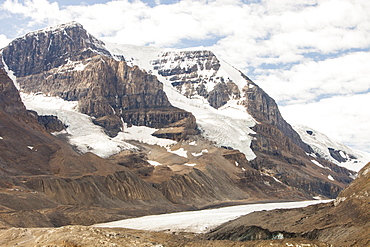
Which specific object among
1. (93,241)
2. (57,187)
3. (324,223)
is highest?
(93,241)

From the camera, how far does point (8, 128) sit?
174000 mm

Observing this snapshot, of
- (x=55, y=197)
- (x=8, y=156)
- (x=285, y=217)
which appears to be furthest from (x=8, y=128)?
(x=285, y=217)

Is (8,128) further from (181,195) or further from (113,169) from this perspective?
(181,195)

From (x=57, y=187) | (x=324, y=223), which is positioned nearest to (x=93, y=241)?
(x=324, y=223)

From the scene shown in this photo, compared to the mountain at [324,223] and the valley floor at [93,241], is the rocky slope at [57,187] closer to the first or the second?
the valley floor at [93,241]

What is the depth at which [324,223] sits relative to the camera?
239 ft

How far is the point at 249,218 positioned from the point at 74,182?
2689 inches

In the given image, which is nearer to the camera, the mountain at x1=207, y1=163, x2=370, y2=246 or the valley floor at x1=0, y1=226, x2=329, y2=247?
the valley floor at x1=0, y1=226, x2=329, y2=247

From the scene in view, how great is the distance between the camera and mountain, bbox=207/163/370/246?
64312 mm

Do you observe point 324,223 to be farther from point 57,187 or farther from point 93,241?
point 57,187

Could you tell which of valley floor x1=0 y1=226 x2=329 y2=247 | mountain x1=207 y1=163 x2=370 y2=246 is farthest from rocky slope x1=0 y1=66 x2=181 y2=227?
mountain x1=207 y1=163 x2=370 y2=246

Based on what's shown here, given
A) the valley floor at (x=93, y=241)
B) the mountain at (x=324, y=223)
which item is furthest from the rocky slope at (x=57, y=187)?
the mountain at (x=324, y=223)

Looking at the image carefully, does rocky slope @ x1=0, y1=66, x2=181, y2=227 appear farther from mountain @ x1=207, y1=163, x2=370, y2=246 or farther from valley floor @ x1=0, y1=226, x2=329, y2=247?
mountain @ x1=207, y1=163, x2=370, y2=246

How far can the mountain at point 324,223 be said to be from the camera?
211ft
